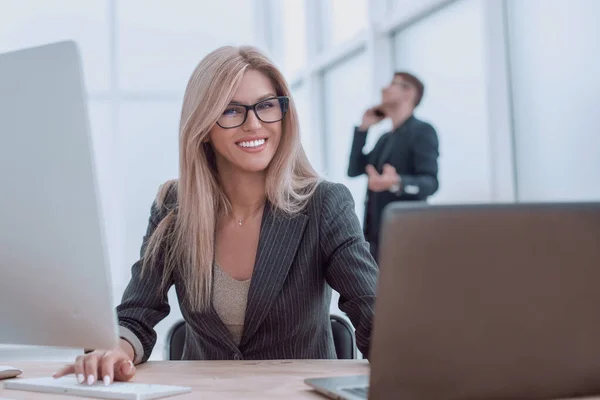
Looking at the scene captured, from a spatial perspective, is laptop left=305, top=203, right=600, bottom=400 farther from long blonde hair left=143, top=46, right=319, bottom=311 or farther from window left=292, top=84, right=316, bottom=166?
window left=292, top=84, right=316, bottom=166

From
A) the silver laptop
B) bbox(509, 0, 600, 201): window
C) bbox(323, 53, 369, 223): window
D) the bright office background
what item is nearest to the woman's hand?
the silver laptop

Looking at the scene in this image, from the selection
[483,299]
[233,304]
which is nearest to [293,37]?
[233,304]

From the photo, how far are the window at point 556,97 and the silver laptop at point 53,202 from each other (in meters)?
2.16

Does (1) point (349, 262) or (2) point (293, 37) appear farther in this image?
(2) point (293, 37)

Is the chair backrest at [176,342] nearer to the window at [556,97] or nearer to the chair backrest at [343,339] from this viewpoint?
the chair backrest at [343,339]

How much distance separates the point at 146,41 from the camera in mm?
6754

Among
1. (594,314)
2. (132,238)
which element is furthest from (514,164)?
(132,238)

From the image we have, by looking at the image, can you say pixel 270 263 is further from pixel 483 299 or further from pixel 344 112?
pixel 344 112

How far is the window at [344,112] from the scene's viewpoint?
18.0 feet

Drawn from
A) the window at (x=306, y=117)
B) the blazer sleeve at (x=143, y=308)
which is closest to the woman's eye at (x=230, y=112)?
the blazer sleeve at (x=143, y=308)

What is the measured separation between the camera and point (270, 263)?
162 centimetres

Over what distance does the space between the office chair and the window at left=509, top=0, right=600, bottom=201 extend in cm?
131

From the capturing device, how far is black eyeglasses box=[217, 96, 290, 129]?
1.67 m

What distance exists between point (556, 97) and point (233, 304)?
1.95 metres
